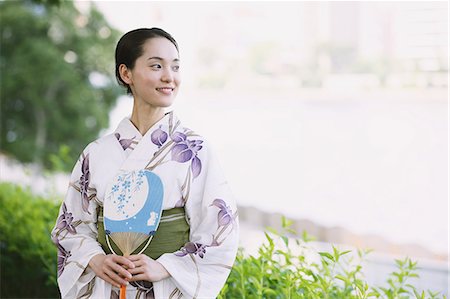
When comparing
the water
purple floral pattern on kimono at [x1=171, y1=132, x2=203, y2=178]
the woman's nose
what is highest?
the woman's nose

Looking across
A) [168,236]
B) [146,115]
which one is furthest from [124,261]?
[146,115]

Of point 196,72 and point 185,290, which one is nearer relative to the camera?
point 185,290

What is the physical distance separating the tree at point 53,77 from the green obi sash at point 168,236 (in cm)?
651

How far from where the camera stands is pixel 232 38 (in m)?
15.0

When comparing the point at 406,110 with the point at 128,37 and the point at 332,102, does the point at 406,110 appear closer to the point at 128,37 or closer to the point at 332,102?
the point at 332,102

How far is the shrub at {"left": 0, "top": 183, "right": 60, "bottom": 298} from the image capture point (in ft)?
11.1

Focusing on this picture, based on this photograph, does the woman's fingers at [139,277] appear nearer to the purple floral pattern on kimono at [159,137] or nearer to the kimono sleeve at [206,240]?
the kimono sleeve at [206,240]

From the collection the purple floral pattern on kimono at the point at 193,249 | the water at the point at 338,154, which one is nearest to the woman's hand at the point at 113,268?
the purple floral pattern on kimono at the point at 193,249

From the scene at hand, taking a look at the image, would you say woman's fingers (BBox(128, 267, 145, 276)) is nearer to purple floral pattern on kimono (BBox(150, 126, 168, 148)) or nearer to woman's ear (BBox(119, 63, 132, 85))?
purple floral pattern on kimono (BBox(150, 126, 168, 148))

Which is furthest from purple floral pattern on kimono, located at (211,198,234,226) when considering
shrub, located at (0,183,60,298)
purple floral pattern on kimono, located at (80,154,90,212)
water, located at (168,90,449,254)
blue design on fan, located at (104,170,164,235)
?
water, located at (168,90,449,254)

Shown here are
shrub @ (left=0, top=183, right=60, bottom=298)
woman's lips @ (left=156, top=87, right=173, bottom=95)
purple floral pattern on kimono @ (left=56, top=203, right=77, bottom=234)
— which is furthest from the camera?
shrub @ (left=0, top=183, right=60, bottom=298)

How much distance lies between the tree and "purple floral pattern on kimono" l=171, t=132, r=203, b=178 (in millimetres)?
6477

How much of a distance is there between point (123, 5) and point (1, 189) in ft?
28.9

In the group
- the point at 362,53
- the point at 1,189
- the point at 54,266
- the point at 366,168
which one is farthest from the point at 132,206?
the point at 362,53
